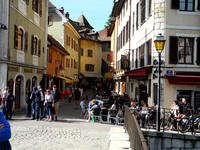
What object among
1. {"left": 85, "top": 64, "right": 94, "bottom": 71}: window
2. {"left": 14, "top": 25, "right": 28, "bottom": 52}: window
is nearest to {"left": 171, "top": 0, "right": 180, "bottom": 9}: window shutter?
{"left": 14, "top": 25, "right": 28, "bottom": 52}: window

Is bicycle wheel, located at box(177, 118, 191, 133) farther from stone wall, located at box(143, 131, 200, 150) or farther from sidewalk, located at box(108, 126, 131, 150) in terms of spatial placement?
sidewalk, located at box(108, 126, 131, 150)

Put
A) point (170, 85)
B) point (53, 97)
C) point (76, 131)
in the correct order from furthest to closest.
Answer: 1. point (170, 85)
2. point (53, 97)
3. point (76, 131)

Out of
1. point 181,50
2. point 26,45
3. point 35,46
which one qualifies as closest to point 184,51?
point 181,50

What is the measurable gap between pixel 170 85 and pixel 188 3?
15.5 ft

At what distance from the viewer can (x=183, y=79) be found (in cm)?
1462

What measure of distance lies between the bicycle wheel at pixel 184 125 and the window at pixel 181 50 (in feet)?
13.0

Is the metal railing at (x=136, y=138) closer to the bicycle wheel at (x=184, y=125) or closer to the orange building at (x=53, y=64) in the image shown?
the bicycle wheel at (x=184, y=125)

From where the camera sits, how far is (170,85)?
50.5 feet

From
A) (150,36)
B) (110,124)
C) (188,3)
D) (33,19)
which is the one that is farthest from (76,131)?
(33,19)

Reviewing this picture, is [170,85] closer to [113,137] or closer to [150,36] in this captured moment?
[150,36]

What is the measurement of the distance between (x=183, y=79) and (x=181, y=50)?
5.92 ft

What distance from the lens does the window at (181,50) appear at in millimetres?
15266

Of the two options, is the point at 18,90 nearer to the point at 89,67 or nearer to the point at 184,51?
the point at 184,51

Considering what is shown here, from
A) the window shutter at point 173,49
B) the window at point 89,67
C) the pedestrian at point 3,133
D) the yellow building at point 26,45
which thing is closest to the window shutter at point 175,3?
the window shutter at point 173,49
